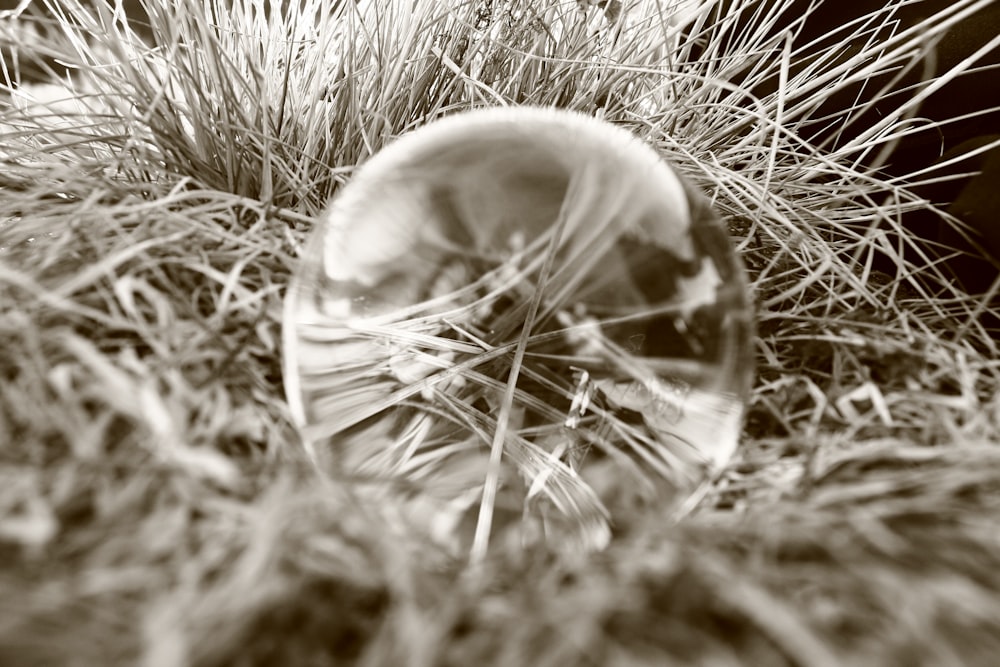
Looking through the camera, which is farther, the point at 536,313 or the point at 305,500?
the point at 536,313

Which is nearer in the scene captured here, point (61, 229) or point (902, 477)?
point (902, 477)

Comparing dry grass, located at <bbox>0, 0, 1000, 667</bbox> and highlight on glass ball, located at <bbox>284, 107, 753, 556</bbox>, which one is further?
highlight on glass ball, located at <bbox>284, 107, 753, 556</bbox>

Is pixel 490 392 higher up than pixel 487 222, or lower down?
lower down

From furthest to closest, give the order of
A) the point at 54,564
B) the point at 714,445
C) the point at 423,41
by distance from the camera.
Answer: the point at 423,41, the point at 714,445, the point at 54,564

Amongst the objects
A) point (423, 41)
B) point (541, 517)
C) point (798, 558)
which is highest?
point (423, 41)

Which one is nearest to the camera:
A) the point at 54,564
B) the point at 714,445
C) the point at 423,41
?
the point at 54,564

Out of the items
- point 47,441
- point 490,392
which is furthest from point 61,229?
point 490,392

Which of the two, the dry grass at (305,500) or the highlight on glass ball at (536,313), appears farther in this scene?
the highlight on glass ball at (536,313)

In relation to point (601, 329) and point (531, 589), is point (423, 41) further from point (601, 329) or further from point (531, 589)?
point (531, 589)
